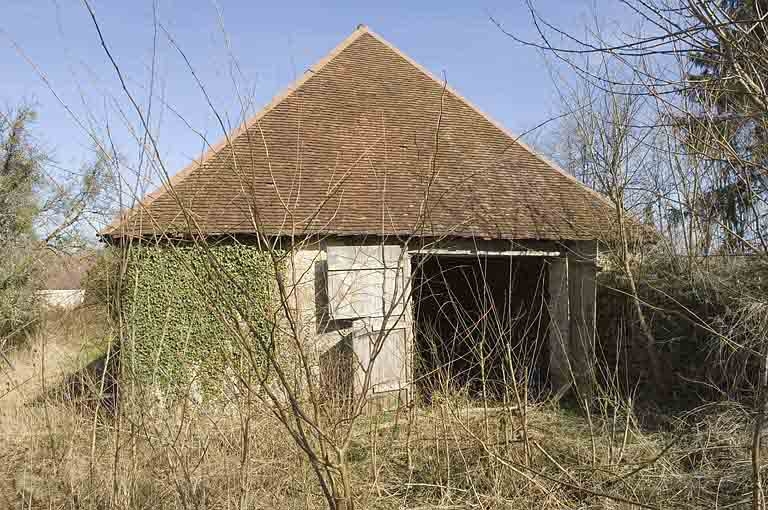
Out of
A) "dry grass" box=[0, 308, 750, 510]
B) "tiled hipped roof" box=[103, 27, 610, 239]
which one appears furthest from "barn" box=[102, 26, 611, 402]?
"dry grass" box=[0, 308, 750, 510]

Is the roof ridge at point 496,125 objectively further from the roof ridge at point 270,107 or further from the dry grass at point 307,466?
the dry grass at point 307,466

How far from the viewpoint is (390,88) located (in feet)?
33.0

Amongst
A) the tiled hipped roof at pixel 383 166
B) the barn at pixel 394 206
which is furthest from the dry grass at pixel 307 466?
the tiled hipped roof at pixel 383 166

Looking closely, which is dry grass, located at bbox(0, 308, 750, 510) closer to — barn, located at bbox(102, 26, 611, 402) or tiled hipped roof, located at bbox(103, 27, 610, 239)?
barn, located at bbox(102, 26, 611, 402)

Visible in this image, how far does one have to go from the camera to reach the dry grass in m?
3.70

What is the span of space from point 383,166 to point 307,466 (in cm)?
551

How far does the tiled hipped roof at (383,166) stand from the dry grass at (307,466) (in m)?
3.05

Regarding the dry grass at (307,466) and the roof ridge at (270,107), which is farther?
the roof ridge at (270,107)

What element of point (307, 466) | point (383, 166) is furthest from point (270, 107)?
point (307, 466)

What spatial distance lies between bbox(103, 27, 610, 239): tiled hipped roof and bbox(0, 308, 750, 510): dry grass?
3.05m

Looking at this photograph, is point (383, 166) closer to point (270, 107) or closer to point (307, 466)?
point (270, 107)

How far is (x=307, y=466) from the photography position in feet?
13.2

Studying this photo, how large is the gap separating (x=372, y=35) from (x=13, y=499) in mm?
9284

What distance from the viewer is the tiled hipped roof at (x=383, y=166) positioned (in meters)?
7.75
